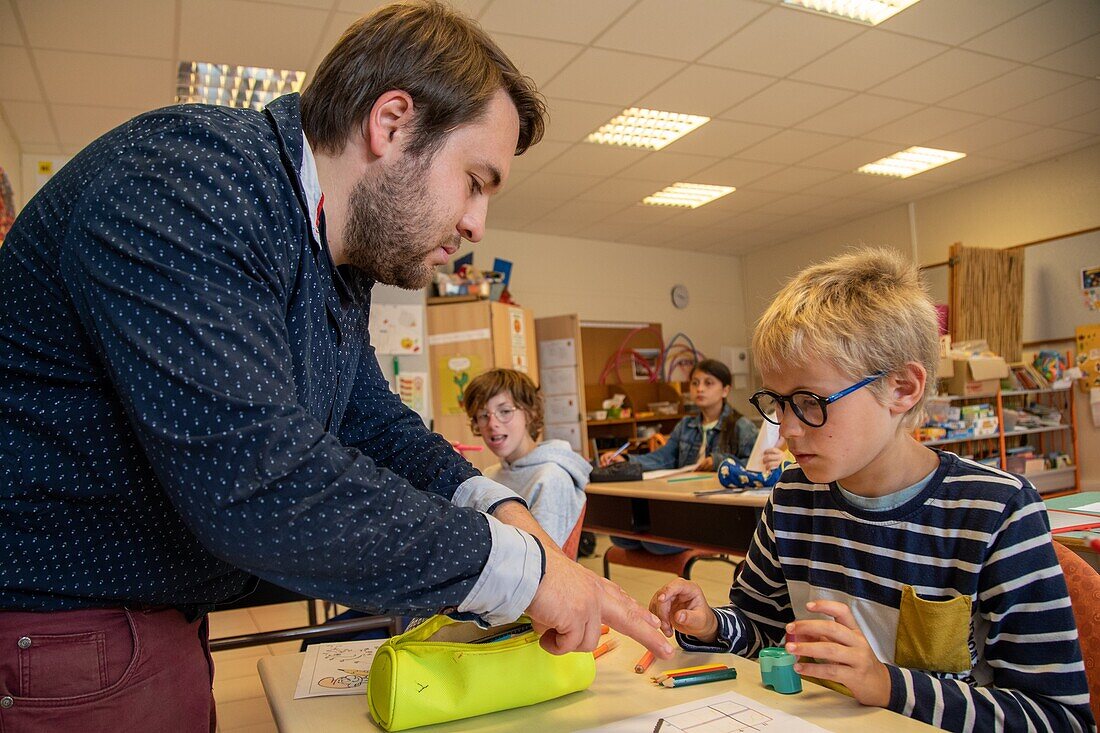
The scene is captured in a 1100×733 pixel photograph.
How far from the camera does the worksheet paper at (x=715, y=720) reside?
2.70 ft

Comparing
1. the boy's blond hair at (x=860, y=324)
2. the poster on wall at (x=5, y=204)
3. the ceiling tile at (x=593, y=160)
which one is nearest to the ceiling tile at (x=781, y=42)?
the ceiling tile at (x=593, y=160)

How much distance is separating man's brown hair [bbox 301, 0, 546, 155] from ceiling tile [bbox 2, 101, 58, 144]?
14.5 ft

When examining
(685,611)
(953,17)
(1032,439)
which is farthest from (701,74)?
(1032,439)

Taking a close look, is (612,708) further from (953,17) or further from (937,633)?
(953,17)

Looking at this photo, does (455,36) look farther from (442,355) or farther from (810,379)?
(442,355)

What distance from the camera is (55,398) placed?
2.58 feet

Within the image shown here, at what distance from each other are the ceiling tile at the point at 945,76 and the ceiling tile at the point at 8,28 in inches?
187

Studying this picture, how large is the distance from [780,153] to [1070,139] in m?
2.42

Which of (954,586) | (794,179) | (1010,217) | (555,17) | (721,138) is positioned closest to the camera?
(954,586)

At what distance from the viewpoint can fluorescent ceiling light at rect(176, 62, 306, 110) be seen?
420 cm

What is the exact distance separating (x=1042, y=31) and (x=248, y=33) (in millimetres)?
4361

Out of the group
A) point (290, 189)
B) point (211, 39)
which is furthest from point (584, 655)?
point (211, 39)

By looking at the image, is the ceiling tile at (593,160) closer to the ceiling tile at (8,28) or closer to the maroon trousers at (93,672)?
the ceiling tile at (8,28)

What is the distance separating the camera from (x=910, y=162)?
6.56m
